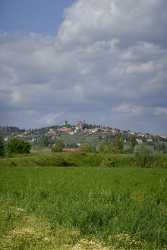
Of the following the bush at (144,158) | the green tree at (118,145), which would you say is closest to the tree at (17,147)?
the green tree at (118,145)

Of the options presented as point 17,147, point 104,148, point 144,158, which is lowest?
point 144,158

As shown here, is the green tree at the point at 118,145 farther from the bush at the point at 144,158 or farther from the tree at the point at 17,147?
the bush at the point at 144,158

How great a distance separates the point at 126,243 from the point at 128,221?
209cm

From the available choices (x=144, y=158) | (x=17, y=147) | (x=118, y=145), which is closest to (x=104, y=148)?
(x=118, y=145)

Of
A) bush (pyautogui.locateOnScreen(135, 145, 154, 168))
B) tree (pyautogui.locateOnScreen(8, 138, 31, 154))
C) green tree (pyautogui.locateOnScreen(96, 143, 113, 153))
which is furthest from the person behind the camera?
tree (pyautogui.locateOnScreen(8, 138, 31, 154))

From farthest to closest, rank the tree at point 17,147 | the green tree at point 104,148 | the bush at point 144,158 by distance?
1. the tree at point 17,147
2. the green tree at point 104,148
3. the bush at point 144,158

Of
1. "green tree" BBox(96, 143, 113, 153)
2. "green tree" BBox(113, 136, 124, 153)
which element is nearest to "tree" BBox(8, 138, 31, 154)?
"green tree" BBox(96, 143, 113, 153)

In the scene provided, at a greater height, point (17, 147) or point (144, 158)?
point (17, 147)

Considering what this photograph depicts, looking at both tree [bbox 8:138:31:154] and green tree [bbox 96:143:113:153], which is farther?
tree [bbox 8:138:31:154]

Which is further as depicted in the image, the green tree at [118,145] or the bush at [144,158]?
the green tree at [118,145]

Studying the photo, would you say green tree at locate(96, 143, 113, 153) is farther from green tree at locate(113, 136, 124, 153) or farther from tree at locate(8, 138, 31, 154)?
tree at locate(8, 138, 31, 154)

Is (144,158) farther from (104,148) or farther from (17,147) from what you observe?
(17,147)

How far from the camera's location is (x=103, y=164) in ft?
240

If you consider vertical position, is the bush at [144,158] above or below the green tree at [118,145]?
below
